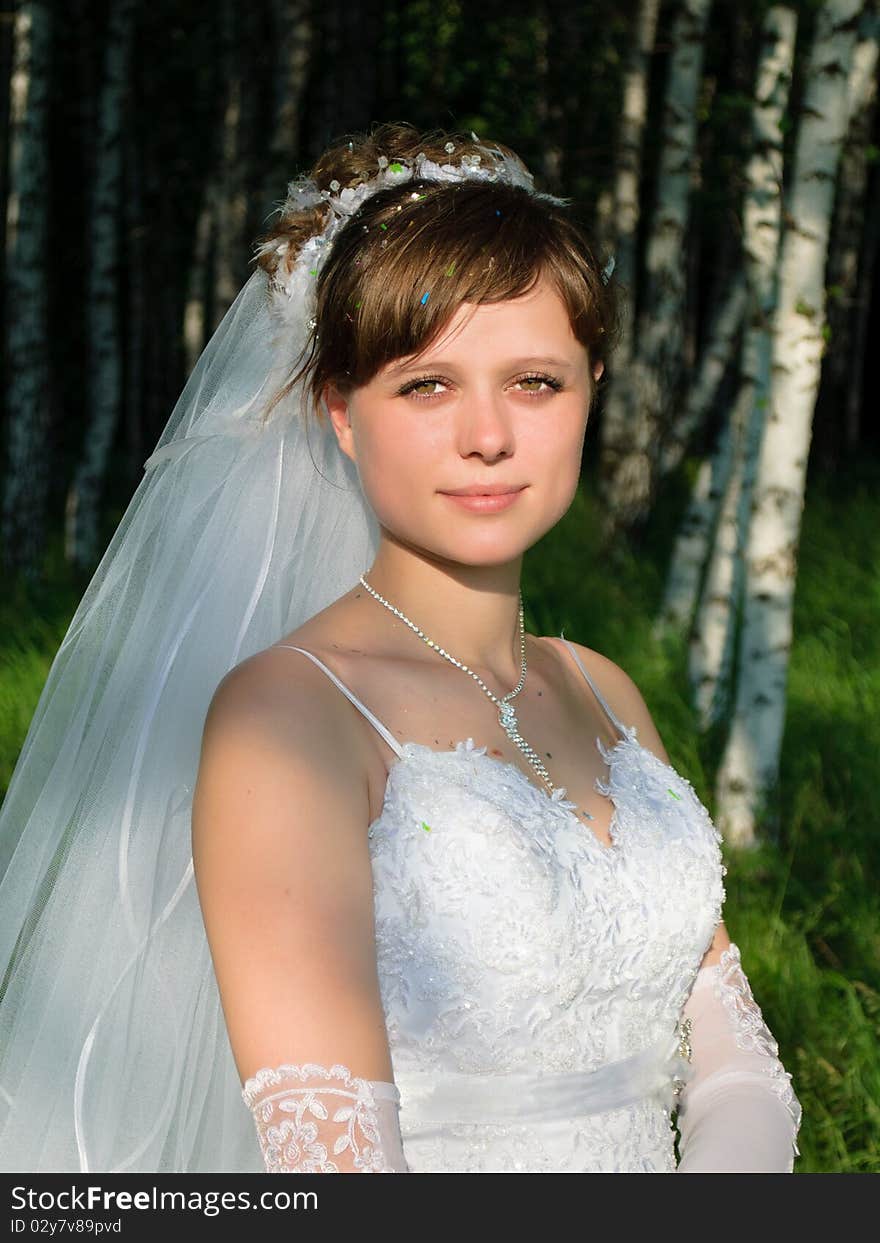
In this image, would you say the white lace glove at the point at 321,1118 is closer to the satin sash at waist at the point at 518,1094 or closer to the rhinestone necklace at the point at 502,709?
the satin sash at waist at the point at 518,1094

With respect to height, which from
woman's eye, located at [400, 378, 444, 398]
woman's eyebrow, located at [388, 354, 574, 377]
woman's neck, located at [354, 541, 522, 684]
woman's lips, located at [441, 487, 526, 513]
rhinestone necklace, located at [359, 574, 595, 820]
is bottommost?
rhinestone necklace, located at [359, 574, 595, 820]

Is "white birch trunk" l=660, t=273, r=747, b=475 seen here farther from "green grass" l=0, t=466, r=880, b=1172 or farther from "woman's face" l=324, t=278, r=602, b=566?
"woman's face" l=324, t=278, r=602, b=566

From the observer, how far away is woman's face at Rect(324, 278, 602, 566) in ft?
6.23

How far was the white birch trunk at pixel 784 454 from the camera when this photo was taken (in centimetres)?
484

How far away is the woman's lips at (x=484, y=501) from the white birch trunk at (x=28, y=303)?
820 cm

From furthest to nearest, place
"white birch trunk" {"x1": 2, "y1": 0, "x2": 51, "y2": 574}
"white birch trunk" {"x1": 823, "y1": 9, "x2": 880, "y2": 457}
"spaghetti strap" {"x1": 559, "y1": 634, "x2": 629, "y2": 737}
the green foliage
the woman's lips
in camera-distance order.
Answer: "white birch trunk" {"x1": 2, "y1": 0, "x2": 51, "y2": 574}
"white birch trunk" {"x1": 823, "y1": 9, "x2": 880, "y2": 457}
the green foliage
"spaghetti strap" {"x1": 559, "y1": 634, "x2": 629, "y2": 737}
the woman's lips

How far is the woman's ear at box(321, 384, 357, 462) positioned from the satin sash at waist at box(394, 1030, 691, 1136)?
2.85ft

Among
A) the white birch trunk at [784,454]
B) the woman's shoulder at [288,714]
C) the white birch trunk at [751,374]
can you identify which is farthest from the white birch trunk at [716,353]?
the woman's shoulder at [288,714]

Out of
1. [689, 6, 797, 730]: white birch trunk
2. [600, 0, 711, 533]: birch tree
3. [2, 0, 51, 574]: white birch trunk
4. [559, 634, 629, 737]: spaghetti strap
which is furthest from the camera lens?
[2, 0, 51, 574]: white birch trunk

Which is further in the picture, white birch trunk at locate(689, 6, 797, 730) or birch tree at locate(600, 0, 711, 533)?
birch tree at locate(600, 0, 711, 533)

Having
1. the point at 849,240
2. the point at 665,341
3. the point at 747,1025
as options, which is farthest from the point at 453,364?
the point at 849,240

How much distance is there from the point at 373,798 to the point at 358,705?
12 cm

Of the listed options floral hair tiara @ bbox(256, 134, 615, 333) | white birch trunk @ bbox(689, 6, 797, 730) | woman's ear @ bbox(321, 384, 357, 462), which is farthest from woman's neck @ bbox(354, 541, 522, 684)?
white birch trunk @ bbox(689, 6, 797, 730)

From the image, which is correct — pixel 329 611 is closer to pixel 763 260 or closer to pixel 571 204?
pixel 571 204
